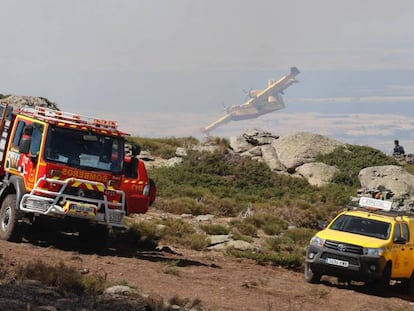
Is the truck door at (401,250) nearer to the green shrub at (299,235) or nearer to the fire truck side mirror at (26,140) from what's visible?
the green shrub at (299,235)

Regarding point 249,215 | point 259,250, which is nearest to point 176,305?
point 259,250

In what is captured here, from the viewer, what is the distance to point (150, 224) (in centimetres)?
2270

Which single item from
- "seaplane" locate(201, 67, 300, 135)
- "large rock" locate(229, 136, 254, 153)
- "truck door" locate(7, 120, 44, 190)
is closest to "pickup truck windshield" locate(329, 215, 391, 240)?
"truck door" locate(7, 120, 44, 190)

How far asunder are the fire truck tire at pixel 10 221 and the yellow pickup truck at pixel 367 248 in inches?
247

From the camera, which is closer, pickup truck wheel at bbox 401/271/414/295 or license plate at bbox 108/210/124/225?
license plate at bbox 108/210/124/225

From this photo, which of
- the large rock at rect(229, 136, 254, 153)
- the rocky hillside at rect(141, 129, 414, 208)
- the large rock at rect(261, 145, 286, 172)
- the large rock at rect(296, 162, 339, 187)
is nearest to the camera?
the rocky hillside at rect(141, 129, 414, 208)

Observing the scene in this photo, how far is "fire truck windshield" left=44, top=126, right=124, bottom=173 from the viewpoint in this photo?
16.8m

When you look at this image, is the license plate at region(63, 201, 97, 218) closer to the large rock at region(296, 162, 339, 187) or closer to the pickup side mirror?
the pickup side mirror

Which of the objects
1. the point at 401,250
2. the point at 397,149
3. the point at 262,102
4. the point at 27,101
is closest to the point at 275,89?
the point at 262,102

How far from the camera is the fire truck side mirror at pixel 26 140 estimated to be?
16.6 meters

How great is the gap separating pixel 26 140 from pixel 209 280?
4645 millimetres

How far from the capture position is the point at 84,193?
17.0 m

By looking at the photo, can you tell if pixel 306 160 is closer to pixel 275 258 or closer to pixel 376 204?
pixel 275 258

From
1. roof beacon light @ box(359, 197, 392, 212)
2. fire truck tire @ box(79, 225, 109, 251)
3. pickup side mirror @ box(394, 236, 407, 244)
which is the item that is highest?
roof beacon light @ box(359, 197, 392, 212)
